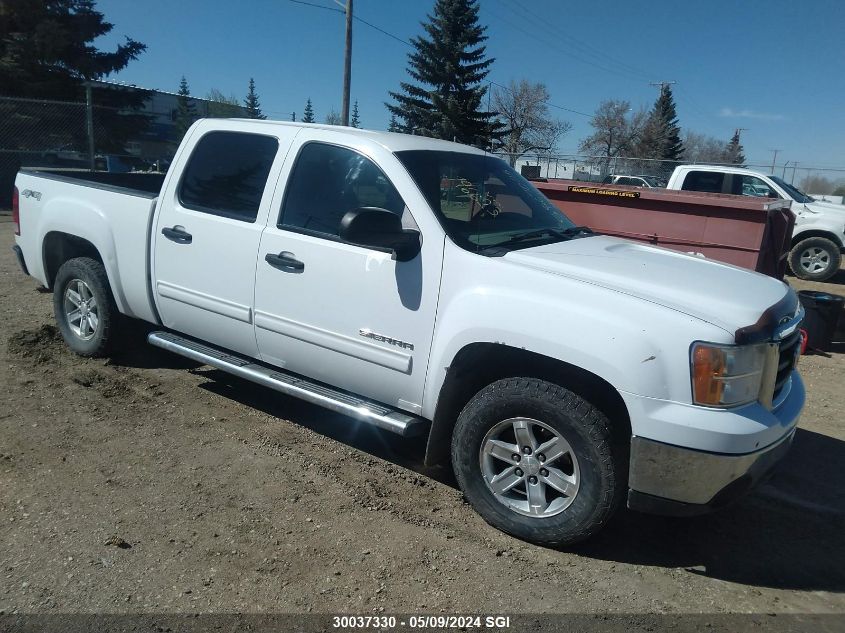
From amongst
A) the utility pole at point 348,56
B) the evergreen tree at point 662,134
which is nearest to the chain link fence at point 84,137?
the utility pole at point 348,56

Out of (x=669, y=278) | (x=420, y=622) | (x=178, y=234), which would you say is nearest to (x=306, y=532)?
Result: (x=420, y=622)

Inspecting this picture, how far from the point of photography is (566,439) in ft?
10.2

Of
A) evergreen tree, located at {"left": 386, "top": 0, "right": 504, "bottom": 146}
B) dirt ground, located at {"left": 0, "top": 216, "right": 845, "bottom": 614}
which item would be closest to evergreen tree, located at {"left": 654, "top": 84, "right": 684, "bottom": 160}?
evergreen tree, located at {"left": 386, "top": 0, "right": 504, "bottom": 146}

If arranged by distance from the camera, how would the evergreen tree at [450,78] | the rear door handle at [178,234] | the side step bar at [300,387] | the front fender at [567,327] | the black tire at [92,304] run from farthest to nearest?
the evergreen tree at [450,78], the black tire at [92,304], the rear door handle at [178,234], the side step bar at [300,387], the front fender at [567,327]

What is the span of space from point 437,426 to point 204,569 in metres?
1.30

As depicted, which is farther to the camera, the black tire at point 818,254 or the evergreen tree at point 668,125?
the evergreen tree at point 668,125

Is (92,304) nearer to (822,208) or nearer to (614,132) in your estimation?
(822,208)

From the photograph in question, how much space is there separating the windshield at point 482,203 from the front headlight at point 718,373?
3.98 ft

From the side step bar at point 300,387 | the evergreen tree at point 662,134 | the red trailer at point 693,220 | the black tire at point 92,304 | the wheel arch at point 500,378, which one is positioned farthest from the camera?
the evergreen tree at point 662,134

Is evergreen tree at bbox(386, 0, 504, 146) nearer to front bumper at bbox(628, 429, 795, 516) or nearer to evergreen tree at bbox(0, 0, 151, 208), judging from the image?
evergreen tree at bbox(0, 0, 151, 208)

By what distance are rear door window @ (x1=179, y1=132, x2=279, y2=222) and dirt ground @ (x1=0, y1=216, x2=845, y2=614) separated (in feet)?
4.75

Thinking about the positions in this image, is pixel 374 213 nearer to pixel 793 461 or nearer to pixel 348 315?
pixel 348 315

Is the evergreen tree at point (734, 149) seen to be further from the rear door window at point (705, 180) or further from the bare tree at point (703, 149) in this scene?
the rear door window at point (705, 180)

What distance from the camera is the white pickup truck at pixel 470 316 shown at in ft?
9.43
